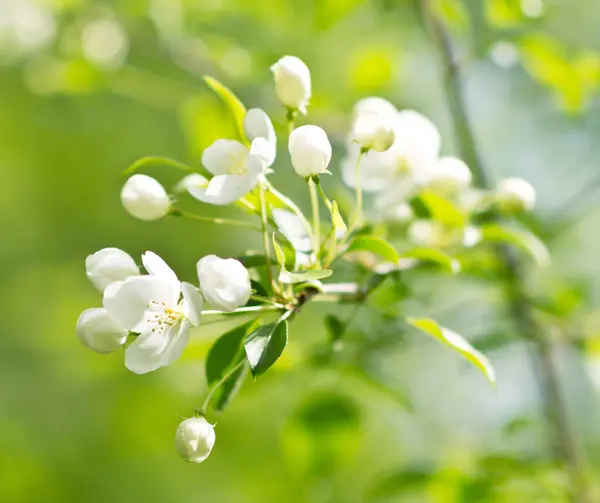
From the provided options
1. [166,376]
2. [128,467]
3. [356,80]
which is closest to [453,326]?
[356,80]

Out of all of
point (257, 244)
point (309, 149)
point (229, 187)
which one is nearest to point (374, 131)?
point (309, 149)

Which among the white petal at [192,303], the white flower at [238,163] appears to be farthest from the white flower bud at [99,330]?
the white flower at [238,163]

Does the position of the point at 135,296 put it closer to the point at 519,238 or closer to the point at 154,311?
the point at 154,311

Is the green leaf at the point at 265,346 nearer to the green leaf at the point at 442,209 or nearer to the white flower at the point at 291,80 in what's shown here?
the white flower at the point at 291,80

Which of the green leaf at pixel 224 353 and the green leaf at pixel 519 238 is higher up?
the green leaf at pixel 519 238

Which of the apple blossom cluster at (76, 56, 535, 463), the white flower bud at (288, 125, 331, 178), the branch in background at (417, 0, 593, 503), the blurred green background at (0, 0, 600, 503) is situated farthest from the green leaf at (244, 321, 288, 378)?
the branch in background at (417, 0, 593, 503)

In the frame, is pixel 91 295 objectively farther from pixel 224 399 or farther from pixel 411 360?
pixel 224 399

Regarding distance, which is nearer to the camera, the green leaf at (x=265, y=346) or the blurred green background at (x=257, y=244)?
the green leaf at (x=265, y=346)
